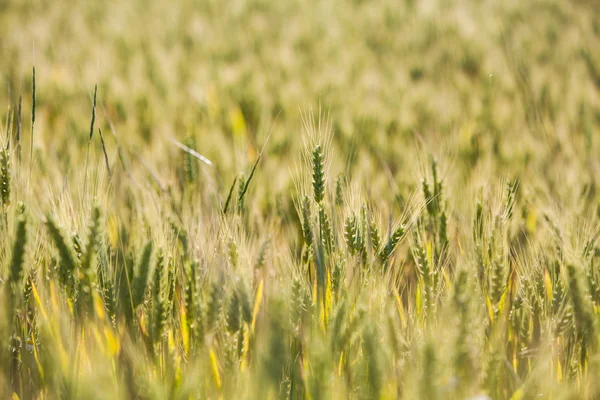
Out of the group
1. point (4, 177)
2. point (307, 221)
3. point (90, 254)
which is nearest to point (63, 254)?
point (90, 254)

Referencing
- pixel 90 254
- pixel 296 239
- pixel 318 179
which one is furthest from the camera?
pixel 296 239

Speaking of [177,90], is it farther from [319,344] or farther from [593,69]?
[593,69]

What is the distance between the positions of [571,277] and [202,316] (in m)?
0.45

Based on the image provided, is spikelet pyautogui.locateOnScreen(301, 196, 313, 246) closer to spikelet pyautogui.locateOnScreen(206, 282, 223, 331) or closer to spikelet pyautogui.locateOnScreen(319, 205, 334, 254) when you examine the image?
spikelet pyautogui.locateOnScreen(319, 205, 334, 254)

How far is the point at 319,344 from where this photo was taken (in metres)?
0.56

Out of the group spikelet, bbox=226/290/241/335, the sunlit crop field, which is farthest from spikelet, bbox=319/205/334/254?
spikelet, bbox=226/290/241/335

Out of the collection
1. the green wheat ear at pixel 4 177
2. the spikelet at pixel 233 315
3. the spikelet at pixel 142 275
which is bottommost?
the spikelet at pixel 233 315

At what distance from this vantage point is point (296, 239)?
0.81 meters

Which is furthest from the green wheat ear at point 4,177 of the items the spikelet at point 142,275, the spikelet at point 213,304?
the spikelet at point 213,304

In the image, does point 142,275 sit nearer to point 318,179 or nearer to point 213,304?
point 213,304

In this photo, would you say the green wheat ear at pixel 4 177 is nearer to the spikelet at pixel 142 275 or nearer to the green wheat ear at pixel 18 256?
the green wheat ear at pixel 18 256

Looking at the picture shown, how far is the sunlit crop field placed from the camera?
22.9 inches

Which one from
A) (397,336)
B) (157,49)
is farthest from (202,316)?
(157,49)

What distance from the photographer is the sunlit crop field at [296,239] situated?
0.58 meters
